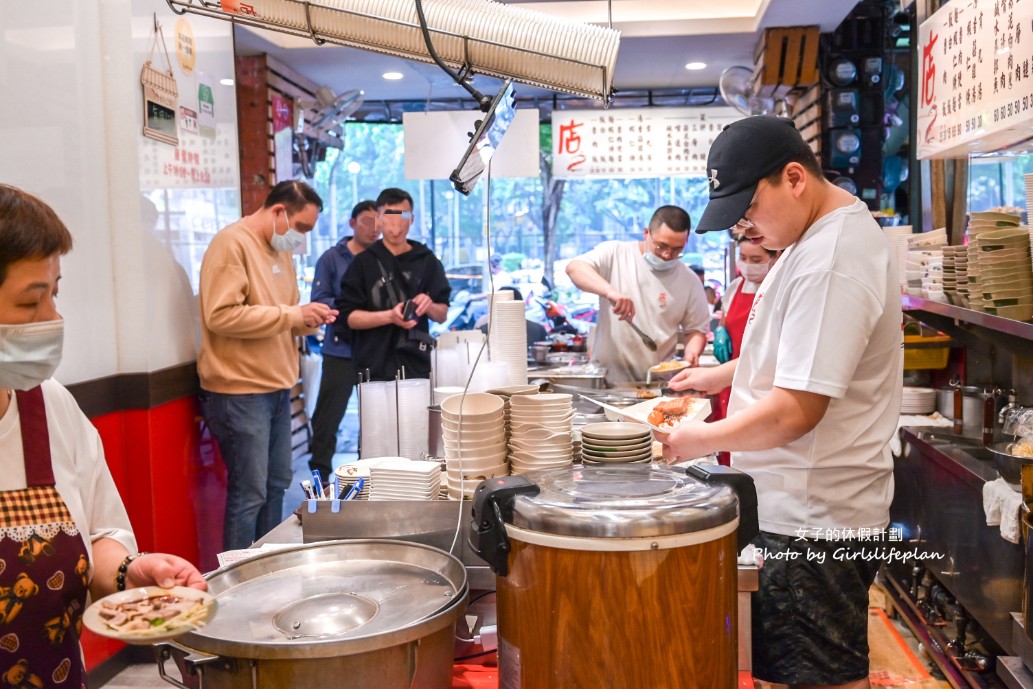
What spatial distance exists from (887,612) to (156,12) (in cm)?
453

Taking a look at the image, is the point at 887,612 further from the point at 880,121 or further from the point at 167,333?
the point at 880,121

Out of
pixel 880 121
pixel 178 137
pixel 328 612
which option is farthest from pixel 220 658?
pixel 880 121

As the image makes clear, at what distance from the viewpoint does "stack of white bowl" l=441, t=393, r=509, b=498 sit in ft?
6.81

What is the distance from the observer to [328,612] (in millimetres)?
1469

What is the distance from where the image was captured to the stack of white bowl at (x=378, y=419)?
268cm

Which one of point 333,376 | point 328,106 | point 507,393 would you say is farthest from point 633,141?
point 507,393

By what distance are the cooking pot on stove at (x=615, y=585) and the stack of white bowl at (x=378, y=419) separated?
122cm

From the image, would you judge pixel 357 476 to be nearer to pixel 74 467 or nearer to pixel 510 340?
pixel 74 467

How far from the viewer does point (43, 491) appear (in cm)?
152

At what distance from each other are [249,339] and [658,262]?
7.00 feet

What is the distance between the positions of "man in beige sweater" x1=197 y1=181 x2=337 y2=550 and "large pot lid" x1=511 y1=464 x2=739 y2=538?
291 cm

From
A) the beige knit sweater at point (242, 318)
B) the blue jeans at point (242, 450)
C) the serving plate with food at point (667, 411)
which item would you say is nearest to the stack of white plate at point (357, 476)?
the serving plate with food at point (667, 411)

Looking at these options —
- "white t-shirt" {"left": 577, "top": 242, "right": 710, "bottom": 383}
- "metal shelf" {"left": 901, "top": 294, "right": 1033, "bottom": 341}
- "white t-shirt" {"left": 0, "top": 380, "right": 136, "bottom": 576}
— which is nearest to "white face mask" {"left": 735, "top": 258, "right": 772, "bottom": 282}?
"metal shelf" {"left": 901, "top": 294, "right": 1033, "bottom": 341}

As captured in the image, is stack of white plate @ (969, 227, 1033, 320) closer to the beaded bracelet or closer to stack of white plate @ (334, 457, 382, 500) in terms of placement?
stack of white plate @ (334, 457, 382, 500)
